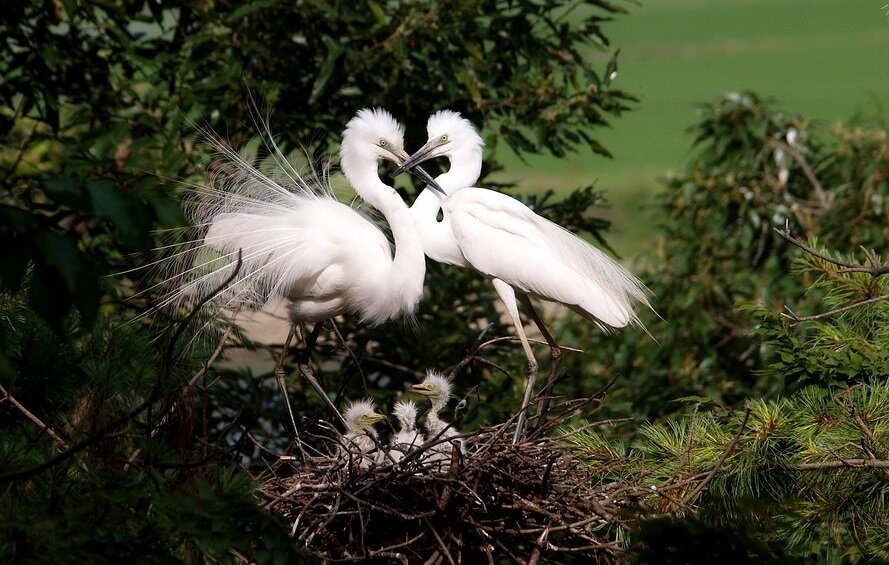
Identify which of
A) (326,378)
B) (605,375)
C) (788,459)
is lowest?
(605,375)

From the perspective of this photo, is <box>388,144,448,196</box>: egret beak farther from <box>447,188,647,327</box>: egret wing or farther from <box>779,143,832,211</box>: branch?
<box>779,143,832,211</box>: branch

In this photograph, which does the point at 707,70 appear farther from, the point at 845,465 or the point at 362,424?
the point at 845,465

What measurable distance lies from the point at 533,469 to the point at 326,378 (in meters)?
1.68

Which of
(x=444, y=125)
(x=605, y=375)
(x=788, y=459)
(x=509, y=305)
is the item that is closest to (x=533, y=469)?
(x=788, y=459)

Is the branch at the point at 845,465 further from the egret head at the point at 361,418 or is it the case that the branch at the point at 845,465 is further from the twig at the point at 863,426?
the egret head at the point at 361,418

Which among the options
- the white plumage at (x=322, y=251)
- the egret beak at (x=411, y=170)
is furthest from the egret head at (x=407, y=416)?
the egret beak at (x=411, y=170)

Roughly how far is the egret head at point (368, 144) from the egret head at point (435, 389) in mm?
636

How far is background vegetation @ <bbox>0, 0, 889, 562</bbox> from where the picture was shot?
1744 millimetres

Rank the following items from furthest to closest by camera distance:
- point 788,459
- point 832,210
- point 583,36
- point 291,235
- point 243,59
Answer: point 832,210 < point 583,36 < point 243,59 < point 291,235 < point 788,459

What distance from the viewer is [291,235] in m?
3.43

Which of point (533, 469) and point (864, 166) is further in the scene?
point (864, 166)

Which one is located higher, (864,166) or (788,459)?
(788,459)

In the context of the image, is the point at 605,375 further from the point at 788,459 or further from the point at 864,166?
the point at 788,459

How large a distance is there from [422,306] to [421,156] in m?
1.04
